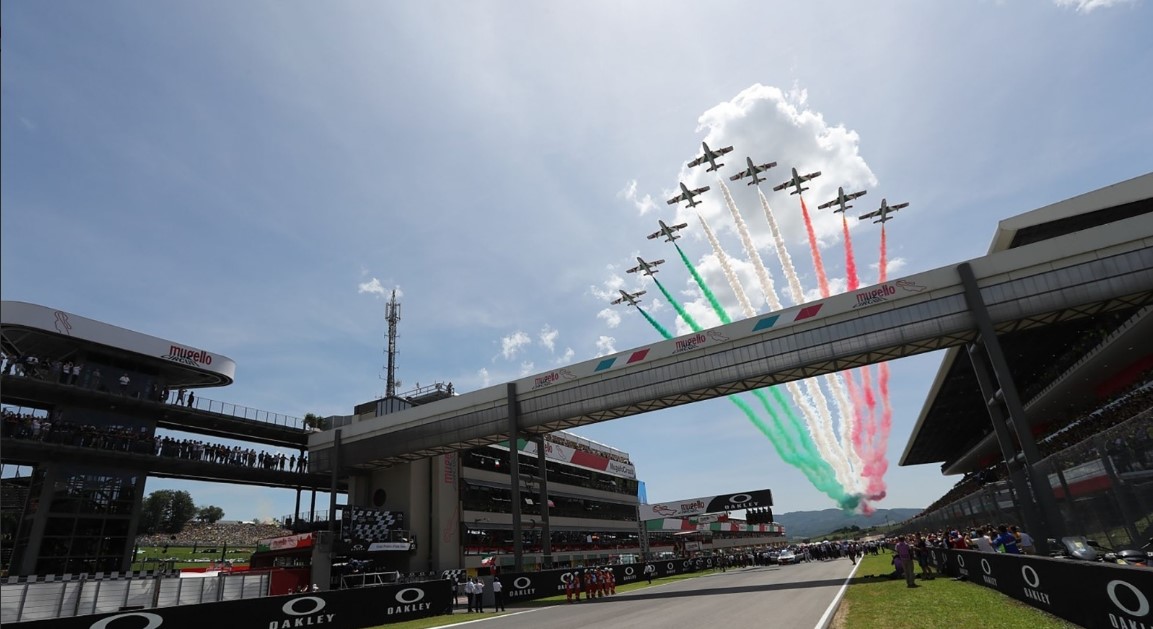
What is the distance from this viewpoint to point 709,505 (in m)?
92.3

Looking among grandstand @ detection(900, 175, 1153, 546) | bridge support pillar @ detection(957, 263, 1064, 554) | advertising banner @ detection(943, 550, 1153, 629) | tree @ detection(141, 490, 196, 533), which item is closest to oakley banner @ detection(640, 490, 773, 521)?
grandstand @ detection(900, 175, 1153, 546)

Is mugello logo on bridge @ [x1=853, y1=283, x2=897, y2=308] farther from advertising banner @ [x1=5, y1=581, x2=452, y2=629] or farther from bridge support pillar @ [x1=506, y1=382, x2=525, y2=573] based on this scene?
advertising banner @ [x1=5, y1=581, x2=452, y2=629]

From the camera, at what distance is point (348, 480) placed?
4816cm

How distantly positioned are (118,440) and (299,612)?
Result: 2405cm

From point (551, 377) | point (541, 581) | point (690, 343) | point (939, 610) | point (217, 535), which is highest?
point (690, 343)

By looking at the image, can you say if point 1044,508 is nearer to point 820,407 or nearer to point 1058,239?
point 1058,239

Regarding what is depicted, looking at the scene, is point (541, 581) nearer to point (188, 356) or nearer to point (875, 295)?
point (875, 295)

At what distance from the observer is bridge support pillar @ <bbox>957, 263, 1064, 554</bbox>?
23953 mm

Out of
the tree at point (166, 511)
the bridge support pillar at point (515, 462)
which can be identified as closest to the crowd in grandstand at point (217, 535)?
the tree at point (166, 511)

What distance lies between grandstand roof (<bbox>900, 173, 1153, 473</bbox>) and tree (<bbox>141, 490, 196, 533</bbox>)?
11825 cm

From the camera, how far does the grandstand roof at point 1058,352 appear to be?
92.2 ft

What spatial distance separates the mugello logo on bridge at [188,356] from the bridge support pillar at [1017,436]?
148 feet

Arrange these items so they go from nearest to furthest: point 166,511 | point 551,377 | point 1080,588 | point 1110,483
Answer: point 1080,588 < point 1110,483 < point 551,377 < point 166,511

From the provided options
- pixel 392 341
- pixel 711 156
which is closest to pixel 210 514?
pixel 392 341
